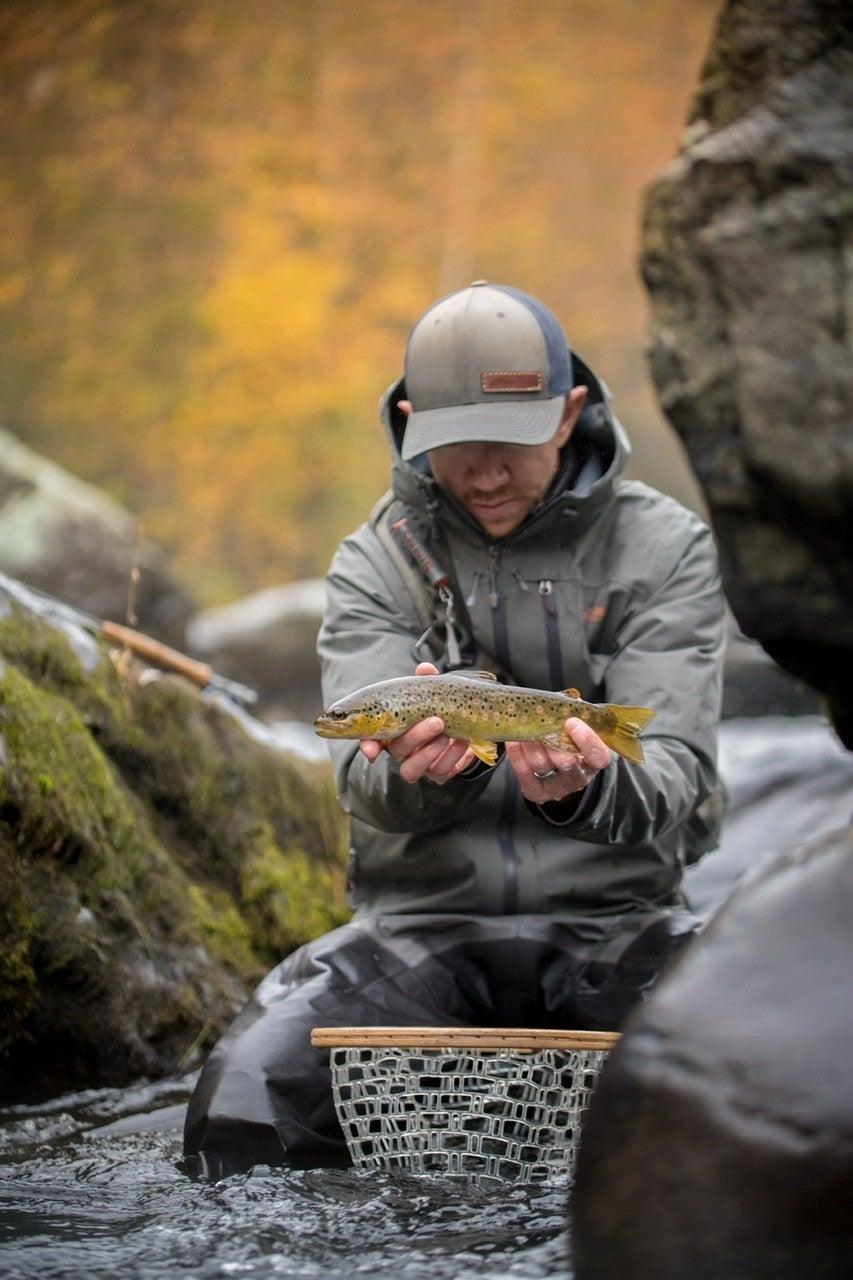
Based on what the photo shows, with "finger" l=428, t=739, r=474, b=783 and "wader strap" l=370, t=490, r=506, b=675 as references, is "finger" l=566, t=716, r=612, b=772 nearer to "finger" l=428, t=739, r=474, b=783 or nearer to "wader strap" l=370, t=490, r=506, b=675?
"finger" l=428, t=739, r=474, b=783

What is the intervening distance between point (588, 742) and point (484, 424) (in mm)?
951

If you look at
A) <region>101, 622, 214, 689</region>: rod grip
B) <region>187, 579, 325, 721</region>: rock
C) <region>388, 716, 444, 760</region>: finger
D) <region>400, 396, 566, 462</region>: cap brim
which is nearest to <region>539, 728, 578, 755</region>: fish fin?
<region>388, 716, 444, 760</region>: finger

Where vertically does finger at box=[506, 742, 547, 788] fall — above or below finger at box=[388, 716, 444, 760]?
below

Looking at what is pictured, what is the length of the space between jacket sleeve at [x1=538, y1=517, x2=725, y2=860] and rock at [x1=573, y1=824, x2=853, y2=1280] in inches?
49.1

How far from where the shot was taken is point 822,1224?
2.04m

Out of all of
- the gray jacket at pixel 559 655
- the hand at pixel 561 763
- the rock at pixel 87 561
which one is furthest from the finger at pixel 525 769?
the rock at pixel 87 561

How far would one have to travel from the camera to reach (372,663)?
4.05m

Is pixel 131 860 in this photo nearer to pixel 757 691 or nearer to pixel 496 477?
pixel 496 477

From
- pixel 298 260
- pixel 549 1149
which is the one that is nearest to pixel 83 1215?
pixel 549 1149

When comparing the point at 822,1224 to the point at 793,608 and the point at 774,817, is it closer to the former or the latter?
the point at 793,608

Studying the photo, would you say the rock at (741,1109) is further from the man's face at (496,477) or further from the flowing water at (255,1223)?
the man's face at (496,477)

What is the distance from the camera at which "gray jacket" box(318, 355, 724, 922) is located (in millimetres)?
3953

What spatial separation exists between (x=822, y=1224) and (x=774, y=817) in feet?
21.0

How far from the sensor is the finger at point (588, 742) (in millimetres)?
3348
